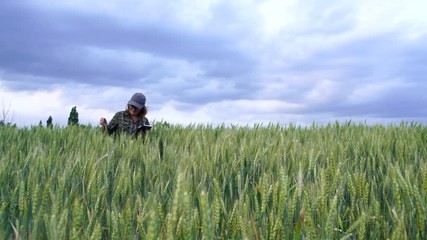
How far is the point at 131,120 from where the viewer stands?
210 inches

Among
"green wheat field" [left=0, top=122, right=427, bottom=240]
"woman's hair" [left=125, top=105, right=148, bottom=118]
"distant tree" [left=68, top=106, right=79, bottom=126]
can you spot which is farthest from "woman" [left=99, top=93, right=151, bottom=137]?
"distant tree" [left=68, top=106, right=79, bottom=126]

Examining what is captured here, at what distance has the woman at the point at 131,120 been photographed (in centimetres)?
519

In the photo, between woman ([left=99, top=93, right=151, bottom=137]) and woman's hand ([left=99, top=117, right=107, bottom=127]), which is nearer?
woman ([left=99, top=93, right=151, bottom=137])

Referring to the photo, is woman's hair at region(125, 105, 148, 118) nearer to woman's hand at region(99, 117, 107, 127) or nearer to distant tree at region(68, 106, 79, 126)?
woman's hand at region(99, 117, 107, 127)

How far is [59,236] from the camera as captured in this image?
0.82m

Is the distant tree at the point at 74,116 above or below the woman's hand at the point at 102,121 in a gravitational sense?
above

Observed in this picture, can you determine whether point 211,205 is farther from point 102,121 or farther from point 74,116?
Answer: point 74,116

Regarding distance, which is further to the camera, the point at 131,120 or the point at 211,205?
the point at 131,120

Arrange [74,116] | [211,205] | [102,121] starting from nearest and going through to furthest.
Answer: [211,205]
[102,121]
[74,116]

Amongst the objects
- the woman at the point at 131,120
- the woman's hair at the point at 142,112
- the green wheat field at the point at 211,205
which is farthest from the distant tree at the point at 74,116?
the green wheat field at the point at 211,205

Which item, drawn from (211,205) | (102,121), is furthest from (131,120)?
(211,205)

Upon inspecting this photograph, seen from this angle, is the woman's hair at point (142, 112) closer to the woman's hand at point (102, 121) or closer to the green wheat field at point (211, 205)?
the woman's hand at point (102, 121)

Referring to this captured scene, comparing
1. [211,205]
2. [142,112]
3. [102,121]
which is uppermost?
[142,112]

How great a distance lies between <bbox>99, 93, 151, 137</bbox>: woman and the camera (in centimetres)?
519
